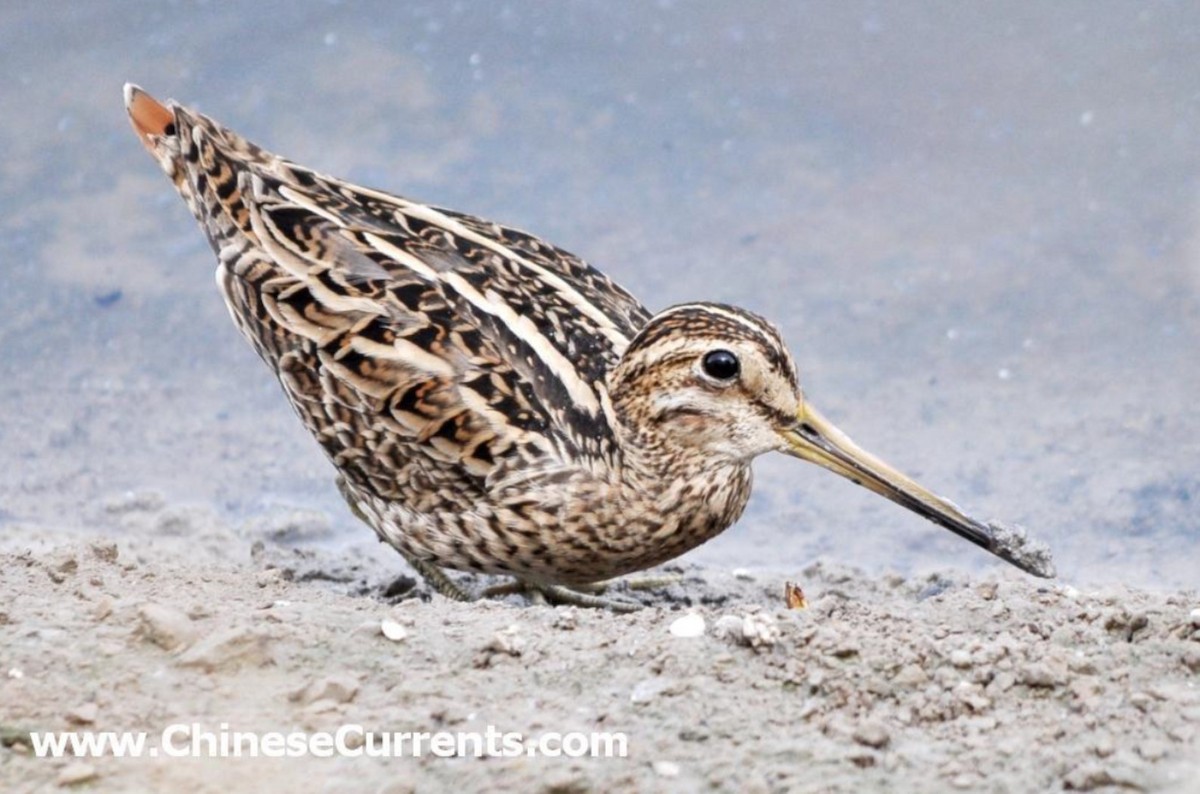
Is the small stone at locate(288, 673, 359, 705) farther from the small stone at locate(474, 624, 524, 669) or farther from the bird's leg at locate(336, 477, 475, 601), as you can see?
the bird's leg at locate(336, 477, 475, 601)

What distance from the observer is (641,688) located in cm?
474

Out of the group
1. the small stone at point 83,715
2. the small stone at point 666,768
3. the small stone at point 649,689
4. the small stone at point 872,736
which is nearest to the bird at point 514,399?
the small stone at point 649,689

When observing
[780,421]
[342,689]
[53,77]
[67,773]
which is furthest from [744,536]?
[53,77]

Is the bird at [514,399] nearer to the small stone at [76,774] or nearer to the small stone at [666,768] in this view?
the small stone at [666,768]

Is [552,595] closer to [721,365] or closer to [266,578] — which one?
[266,578]

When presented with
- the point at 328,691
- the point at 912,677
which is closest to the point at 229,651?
the point at 328,691

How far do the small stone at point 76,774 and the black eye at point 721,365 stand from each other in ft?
8.33

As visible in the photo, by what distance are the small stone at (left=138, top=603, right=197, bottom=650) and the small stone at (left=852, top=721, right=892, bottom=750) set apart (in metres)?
1.73

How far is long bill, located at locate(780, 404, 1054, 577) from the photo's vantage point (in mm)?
6047

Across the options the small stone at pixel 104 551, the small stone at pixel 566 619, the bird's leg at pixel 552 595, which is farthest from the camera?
the bird's leg at pixel 552 595

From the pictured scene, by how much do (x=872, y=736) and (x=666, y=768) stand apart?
20.3 inches

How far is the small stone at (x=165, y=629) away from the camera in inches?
190

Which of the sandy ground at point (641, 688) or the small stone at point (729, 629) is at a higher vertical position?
the small stone at point (729, 629)

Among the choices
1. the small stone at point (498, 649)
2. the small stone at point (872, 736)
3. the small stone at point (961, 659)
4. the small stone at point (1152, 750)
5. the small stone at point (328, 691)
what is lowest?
the small stone at point (1152, 750)
